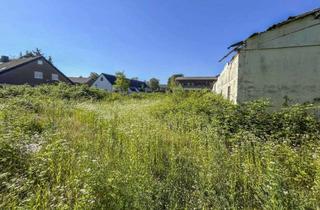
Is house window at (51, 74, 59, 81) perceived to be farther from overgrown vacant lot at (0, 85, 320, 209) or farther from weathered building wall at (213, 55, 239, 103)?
overgrown vacant lot at (0, 85, 320, 209)

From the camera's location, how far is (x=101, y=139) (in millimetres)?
4883

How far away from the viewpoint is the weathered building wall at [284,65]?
315 inches

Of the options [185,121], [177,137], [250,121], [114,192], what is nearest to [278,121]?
[250,121]

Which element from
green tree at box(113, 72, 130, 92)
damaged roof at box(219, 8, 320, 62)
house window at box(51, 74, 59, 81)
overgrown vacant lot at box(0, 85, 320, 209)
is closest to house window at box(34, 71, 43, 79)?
house window at box(51, 74, 59, 81)

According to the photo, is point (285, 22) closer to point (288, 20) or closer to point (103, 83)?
point (288, 20)

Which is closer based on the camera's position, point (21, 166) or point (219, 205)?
point (219, 205)

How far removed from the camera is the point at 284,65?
8258 millimetres

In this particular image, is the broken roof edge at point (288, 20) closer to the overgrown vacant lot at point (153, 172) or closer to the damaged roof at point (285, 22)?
the damaged roof at point (285, 22)

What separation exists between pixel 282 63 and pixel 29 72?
32.0 m

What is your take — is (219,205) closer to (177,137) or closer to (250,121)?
(177,137)

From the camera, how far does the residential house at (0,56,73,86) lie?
27.1 m

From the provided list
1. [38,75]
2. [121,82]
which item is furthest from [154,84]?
[38,75]

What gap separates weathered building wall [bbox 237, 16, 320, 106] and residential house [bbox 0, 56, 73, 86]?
29.6 meters

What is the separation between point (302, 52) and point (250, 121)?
4205mm
